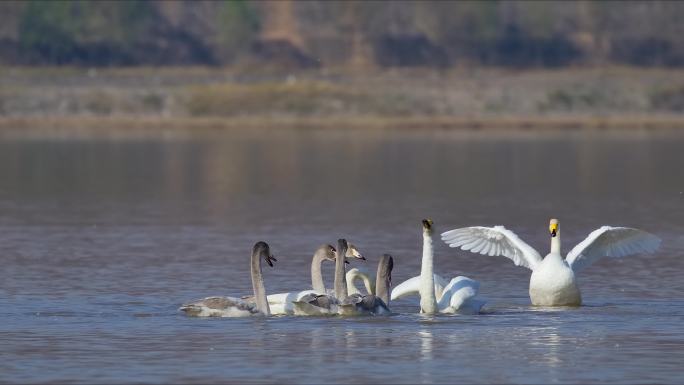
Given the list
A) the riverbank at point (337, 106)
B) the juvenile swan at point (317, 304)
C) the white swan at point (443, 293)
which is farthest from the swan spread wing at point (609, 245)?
the riverbank at point (337, 106)

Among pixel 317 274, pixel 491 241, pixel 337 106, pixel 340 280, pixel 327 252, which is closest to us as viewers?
pixel 340 280

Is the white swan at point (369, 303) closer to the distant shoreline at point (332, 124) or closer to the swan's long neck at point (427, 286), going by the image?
the swan's long neck at point (427, 286)

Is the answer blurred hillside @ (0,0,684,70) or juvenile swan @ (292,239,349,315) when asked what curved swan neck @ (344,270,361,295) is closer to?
juvenile swan @ (292,239,349,315)

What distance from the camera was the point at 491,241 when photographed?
17578 mm

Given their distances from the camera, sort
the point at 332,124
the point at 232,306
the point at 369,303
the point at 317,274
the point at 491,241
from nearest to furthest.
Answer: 1. the point at 232,306
2. the point at 369,303
3. the point at 317,274
4. the point at 491,241
5. the point at 332,124

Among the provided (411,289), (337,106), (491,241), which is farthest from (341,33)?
(411,289)

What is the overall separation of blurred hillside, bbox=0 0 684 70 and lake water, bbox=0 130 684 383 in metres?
69.0

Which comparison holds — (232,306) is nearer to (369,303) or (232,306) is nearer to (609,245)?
(369,303)

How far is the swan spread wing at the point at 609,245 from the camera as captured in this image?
16984 millimetres

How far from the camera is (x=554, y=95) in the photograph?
73.0 m

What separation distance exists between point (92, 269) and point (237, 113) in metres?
53.2

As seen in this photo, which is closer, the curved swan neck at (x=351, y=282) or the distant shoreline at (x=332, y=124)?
the curved swan neck at (x=351, y=282)

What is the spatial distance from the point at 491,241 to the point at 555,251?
1.04 meters

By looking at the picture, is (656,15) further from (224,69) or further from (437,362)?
(437,362)
